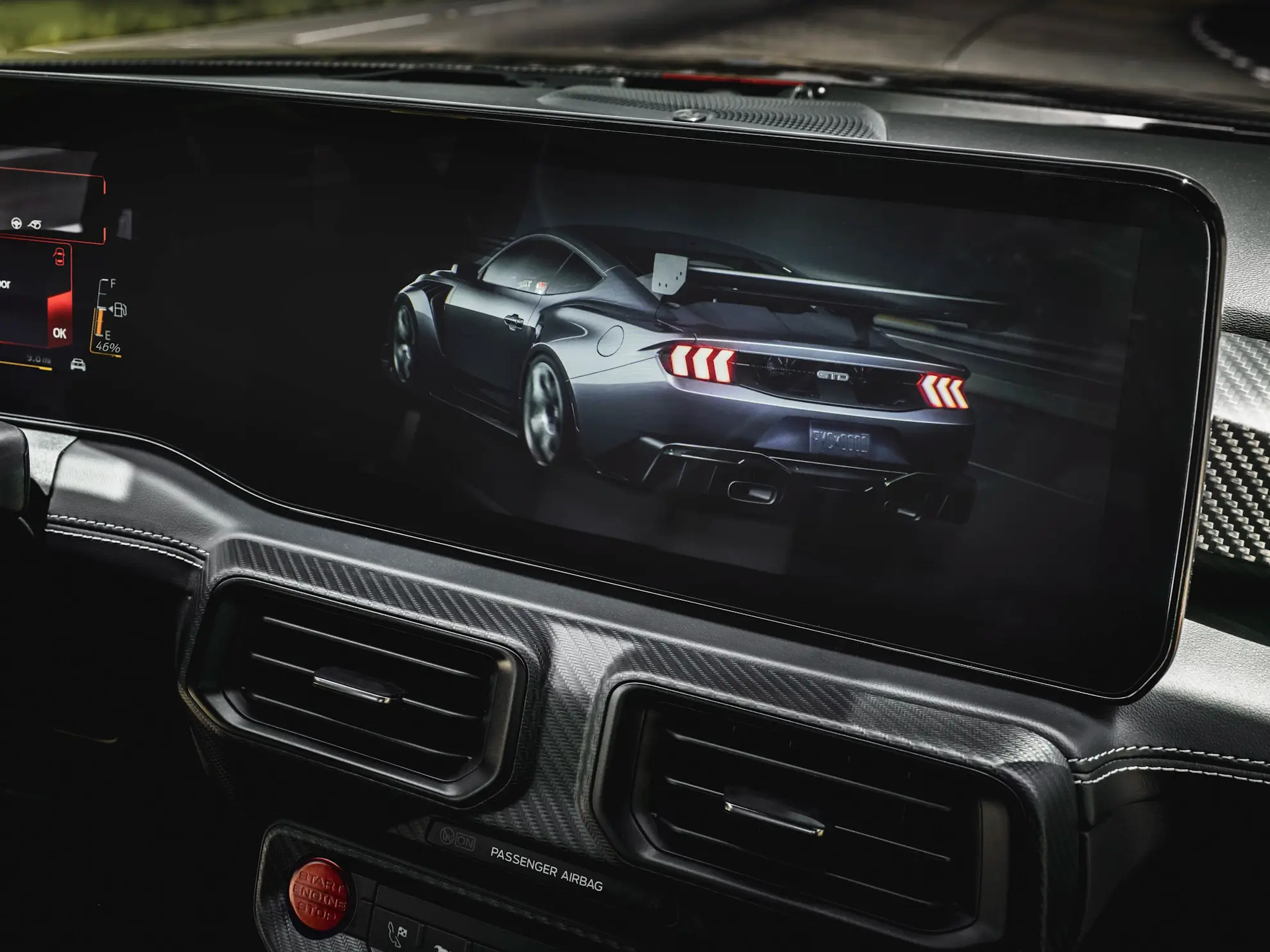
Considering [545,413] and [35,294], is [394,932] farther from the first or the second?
[35,294]

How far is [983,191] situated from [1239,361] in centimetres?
48

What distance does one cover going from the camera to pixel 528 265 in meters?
1.78

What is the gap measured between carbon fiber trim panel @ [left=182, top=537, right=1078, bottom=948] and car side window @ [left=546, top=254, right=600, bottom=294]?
0.56 metres

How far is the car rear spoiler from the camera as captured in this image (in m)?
1.50

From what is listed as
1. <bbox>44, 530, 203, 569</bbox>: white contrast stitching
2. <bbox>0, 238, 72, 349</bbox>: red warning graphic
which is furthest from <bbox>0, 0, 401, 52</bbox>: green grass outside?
<bbox>44, 530, 203, 569</bbox>: white contrast stitching

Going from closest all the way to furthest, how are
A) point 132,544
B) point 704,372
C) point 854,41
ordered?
point 704,372 → point 132,544 → point 854,41

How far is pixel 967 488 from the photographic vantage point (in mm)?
1517

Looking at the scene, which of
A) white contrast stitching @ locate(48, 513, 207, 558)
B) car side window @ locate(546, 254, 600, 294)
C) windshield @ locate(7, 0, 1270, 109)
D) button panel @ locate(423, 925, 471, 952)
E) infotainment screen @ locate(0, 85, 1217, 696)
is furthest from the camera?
windshield @ locate(7, 0, 1270, 109)

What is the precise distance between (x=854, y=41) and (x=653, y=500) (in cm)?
312

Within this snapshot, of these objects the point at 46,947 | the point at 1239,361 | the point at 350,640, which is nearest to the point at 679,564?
the point at 350,640

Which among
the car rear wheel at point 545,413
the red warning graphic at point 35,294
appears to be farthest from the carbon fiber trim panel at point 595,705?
the red warning graphic at point 35,294

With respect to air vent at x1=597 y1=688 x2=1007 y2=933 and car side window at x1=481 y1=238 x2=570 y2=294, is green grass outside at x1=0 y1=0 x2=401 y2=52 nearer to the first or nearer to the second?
car side window at x1=481 y1=238 x2=570 y2=294

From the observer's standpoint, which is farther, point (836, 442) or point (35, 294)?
point (35, 294)

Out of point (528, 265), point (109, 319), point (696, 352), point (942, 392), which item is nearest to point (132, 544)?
point (109, 319)
